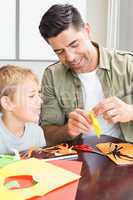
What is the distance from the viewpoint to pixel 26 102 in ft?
4.02

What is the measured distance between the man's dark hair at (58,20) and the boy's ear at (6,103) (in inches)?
12.6

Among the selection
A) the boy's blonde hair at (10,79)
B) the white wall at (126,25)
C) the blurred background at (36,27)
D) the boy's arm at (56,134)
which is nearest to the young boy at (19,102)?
the boy's blonde hair at (10,79)

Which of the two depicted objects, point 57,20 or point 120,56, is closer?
point 57,20

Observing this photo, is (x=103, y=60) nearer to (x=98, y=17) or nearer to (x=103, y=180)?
(x=103, y=180)

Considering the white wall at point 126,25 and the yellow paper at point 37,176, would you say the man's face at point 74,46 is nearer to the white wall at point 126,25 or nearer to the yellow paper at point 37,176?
the yellow paper at point 37,176

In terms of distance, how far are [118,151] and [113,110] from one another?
18 centimetres

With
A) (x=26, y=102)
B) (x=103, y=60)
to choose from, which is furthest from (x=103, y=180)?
(x=103, y=60)

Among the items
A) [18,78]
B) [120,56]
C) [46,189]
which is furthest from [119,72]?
[46,189]

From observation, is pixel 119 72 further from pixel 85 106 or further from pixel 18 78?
pixel 18 78

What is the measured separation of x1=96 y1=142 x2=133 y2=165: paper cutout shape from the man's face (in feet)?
1.35

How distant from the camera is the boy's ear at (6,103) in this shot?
1.23 m

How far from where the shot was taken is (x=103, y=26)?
241 centimetres

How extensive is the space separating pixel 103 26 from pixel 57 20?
1152 millimetres

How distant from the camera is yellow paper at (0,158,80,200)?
68 cm
